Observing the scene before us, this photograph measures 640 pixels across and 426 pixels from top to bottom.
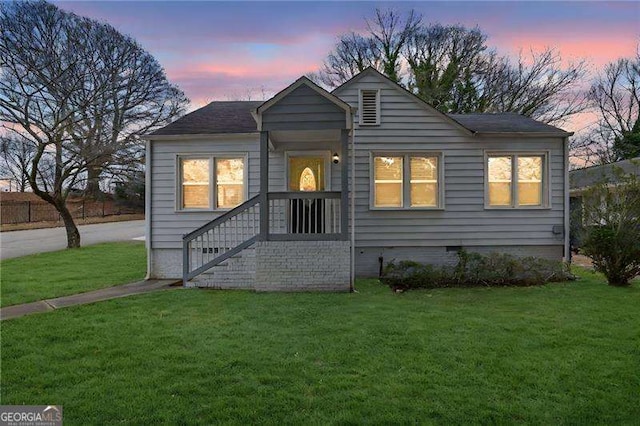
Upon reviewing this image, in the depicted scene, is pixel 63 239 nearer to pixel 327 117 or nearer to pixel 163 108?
pixel 163 108

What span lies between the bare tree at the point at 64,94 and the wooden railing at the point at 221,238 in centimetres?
1091

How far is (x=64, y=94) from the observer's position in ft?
56.0

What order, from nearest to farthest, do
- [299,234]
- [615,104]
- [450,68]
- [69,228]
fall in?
[299,234]
[69,228]
[450,68]
[615,104]

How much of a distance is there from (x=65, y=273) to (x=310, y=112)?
7620 millimetres

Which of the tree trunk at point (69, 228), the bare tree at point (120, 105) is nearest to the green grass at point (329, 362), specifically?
the tree trunk at point (69, 228)

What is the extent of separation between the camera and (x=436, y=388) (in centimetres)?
352

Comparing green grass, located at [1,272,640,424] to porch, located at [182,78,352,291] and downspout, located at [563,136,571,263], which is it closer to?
porch, located at [182,78,352,291]

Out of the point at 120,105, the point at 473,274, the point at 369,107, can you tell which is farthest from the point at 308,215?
the point at 120,105

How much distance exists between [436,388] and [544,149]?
8686 millimetres

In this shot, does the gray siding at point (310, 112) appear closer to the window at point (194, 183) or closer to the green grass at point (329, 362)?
the window at point (194, 183)

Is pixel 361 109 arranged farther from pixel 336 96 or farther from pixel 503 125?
pixel 503 125

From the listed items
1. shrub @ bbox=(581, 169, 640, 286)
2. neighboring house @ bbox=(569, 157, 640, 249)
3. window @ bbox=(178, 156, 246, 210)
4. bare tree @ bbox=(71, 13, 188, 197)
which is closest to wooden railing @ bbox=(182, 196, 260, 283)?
window @ bbox=(178, 156, 246, 210)

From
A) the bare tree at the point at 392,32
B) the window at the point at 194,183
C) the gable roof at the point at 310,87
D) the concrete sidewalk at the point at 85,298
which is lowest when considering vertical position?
the concrete sidewalk at the point at 85,298

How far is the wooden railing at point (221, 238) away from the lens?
27.8ft
